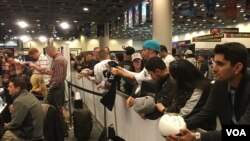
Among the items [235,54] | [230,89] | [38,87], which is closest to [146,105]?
[230,89]

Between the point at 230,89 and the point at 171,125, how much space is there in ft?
1.64

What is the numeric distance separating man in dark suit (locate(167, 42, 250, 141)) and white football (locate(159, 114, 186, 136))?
36 millimetres

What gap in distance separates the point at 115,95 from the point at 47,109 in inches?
41.6

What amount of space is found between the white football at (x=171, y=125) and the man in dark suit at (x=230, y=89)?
0.04 m

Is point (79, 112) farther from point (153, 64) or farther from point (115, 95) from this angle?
point (153, 64)

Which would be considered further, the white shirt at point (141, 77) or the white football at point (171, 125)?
the white shirt at point (141, 77)

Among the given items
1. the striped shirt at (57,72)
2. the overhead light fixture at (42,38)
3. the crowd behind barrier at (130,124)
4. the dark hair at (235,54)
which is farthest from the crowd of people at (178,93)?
the overhead light fixture at (42,38)

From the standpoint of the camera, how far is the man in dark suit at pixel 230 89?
80.5 inches

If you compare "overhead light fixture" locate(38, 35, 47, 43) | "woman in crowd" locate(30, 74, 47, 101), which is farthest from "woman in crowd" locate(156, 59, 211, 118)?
"overhead light fixture" locate(38, 35, 47, 43)

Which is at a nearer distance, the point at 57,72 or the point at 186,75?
the point at 186,75

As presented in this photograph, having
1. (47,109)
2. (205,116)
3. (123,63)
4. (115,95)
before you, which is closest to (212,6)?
(123,63)

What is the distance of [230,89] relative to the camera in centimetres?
216

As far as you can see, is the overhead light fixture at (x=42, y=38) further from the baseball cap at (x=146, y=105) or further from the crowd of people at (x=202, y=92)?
the baseball cap at (x=146, y=105)

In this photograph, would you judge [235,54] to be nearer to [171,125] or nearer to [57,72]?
[171,125]
